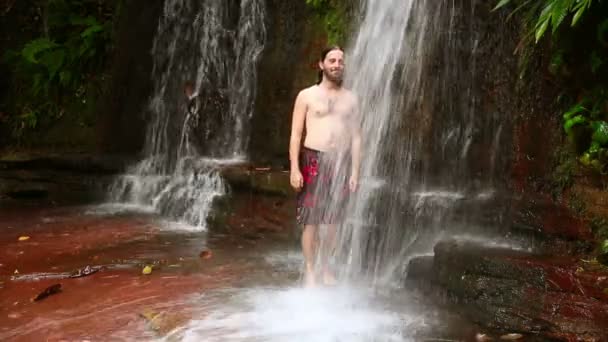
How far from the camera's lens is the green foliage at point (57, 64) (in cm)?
1053

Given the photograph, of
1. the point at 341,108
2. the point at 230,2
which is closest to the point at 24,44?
the point at 230,2

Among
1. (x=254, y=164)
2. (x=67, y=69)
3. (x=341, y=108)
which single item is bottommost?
(x=254, y=164)

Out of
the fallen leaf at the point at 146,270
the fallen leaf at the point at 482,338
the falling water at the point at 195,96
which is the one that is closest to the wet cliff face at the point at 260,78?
the falling water at the point at 195,96

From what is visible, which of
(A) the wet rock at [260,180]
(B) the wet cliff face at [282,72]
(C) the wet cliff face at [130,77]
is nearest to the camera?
(A) the wet rock at [260,180]

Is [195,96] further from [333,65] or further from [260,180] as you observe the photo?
[333,65]

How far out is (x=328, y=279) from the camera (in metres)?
4.97

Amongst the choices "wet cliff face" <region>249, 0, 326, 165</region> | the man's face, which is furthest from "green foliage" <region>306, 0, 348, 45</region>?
the man's face

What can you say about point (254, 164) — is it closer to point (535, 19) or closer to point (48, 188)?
point (48, 188)

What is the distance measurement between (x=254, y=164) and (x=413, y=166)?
2.75 meters

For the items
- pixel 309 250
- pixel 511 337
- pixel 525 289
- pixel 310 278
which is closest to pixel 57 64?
pixel 309 250

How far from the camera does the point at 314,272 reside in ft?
16.1

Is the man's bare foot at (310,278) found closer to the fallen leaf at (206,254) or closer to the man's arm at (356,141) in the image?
the man's arm at (356,141)

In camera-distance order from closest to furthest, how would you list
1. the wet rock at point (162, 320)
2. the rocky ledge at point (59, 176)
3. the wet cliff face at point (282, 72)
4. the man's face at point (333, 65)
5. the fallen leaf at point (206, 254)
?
the wet rock at point (162, 320) → the man's face at point (333, 65) → the fallen leaf at point (206, 254) → the wet cliff face at point (282, 72) → the rocky ledge at point (59, 176)

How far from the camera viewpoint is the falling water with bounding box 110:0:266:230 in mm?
9133
